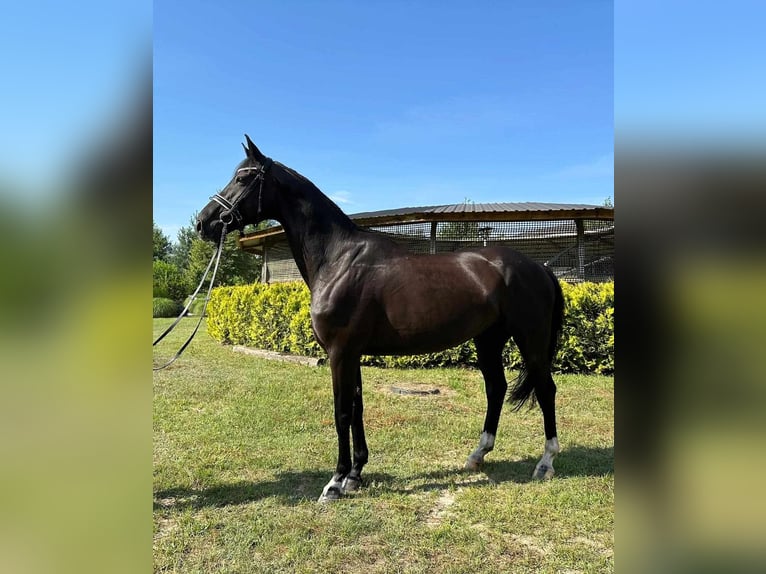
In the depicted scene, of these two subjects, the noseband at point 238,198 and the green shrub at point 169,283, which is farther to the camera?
the green shrub at point 169,283

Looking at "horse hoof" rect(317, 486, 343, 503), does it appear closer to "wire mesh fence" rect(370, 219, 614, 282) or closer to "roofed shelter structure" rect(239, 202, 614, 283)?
"roofed shelter structure" rect(239, 202, 614, 283)

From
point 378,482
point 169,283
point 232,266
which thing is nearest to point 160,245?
point 232,266

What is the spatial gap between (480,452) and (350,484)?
1.18 meters

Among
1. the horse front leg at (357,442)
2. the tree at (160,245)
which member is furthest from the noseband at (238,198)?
the tree at (160,245)

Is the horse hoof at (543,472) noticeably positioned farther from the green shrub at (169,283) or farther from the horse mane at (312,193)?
the green shrub at (169,283)

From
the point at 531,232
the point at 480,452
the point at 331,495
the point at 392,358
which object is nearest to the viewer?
the point at 331,495

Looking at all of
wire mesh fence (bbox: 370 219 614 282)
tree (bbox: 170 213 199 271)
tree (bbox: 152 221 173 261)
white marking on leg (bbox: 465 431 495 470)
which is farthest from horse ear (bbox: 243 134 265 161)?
tree (bbox: 170 213 199 271)

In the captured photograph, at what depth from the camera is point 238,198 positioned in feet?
11.0

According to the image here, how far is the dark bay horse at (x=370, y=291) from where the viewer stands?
3.37 m

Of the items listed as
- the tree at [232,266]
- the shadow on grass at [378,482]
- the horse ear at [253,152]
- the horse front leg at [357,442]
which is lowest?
the shadow on grass at [378,482]

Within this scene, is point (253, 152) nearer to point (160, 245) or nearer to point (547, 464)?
point (547, 464)

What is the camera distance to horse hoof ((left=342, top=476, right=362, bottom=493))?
3.42m
